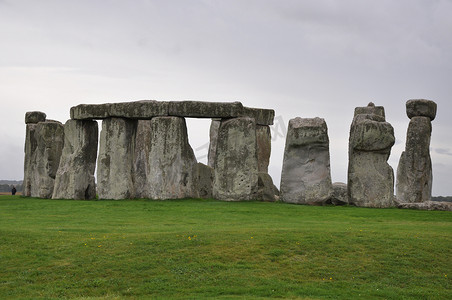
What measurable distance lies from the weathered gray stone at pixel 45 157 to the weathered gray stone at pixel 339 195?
41.4 feet

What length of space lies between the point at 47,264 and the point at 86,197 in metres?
14.7

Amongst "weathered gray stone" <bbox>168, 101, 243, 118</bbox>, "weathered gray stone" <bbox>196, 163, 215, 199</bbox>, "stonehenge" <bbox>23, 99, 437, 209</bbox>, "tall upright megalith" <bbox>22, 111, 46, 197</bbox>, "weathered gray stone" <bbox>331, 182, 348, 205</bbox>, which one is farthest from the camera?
"tall upright megalith" <bbox>22, 111, 46, 197</bbox>

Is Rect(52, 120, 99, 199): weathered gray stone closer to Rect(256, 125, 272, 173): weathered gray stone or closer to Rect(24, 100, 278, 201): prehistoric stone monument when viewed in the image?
Rect(24, 100, 278, 201): prehistoric stone monument

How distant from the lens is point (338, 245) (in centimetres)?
1530

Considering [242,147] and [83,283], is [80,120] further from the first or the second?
[83,283]

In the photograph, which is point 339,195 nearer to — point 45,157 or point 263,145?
point 263,145

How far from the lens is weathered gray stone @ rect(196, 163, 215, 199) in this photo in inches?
1109

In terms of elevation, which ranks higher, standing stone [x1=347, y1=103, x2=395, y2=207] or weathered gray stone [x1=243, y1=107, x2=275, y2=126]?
weathered gray stone [x1=243, y1=107, x2=275, y2=126]

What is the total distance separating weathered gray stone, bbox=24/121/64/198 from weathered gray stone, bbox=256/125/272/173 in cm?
921


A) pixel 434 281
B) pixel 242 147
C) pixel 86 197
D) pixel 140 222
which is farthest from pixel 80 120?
pixel 434 281

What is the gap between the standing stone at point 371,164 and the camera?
24.4 meters

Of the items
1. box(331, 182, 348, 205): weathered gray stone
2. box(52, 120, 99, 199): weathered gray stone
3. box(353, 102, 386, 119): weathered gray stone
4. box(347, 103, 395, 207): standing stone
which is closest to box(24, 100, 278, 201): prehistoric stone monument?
box(52, 120, 99, 199): weathered gray stone

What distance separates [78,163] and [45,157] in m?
3.28

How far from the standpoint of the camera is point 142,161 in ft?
101
